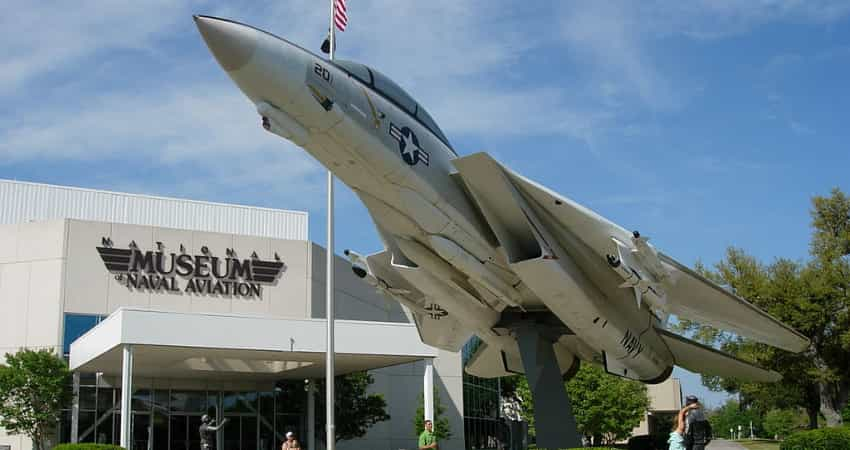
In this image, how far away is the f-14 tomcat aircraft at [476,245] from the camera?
11.4 meters

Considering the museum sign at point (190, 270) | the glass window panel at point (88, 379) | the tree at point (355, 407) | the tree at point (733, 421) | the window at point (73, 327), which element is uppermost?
the museum sign at point (190, 270)

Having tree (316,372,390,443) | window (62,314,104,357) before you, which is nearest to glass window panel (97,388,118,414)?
window (62,314,104,357)

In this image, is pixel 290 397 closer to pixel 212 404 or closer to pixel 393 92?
pixel 212 404

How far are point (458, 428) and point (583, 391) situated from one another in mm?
9484

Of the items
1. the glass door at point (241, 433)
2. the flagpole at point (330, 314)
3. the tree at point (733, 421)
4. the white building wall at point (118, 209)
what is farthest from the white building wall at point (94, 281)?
the tree at point (733, 421)

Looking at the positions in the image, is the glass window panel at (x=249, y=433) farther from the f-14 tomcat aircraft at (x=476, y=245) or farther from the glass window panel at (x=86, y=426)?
the f-14 tomcat aircraft at (x=476, y=245)

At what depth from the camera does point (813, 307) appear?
2878cm

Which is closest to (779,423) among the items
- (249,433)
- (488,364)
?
(249,433)

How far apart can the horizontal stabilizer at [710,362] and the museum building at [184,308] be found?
11037 millimetres

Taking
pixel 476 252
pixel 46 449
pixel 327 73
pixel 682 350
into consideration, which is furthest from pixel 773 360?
pixel 46 449

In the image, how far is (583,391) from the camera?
45.3m

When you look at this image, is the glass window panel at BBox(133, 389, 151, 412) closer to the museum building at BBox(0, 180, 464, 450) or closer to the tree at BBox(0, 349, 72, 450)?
the museum building at BBox(0, 180, 464, 450)

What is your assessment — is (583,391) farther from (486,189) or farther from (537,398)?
(486,189)

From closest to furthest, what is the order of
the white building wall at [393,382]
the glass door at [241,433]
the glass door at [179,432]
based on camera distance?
the glass door at [179,432]
the glass door at [241,433]
the white building wall at [393,382]
